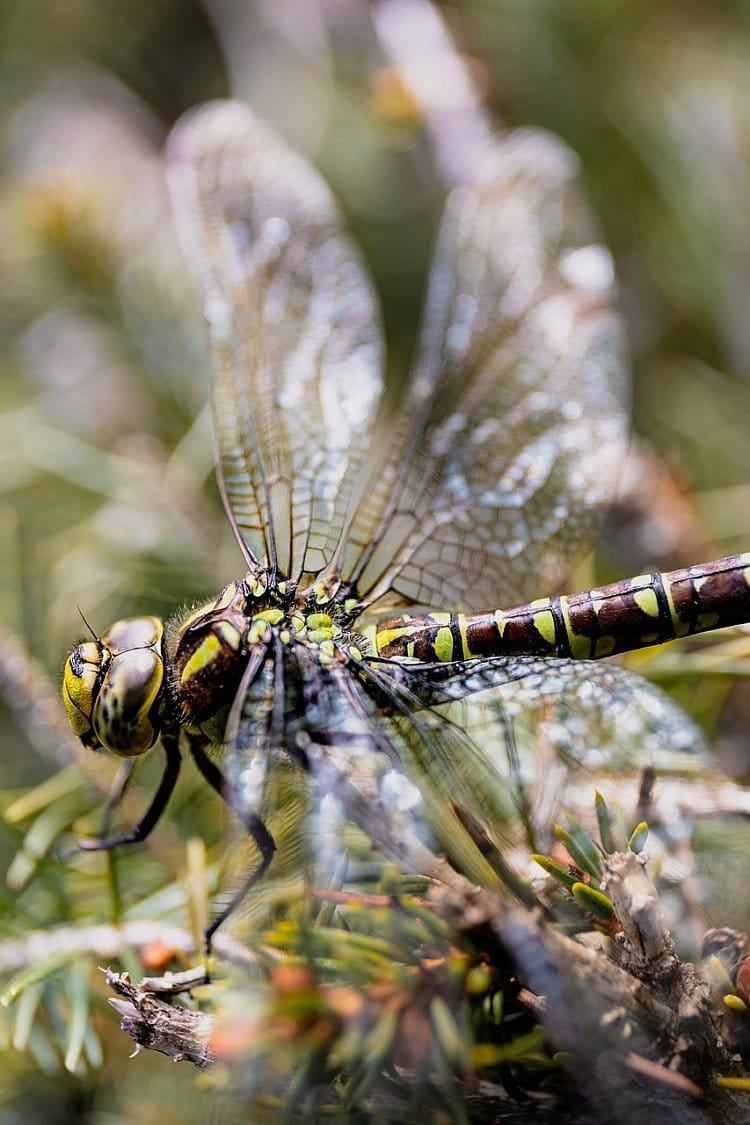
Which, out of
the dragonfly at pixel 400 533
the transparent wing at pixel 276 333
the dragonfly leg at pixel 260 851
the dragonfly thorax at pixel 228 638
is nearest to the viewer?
the dragonfly leg at pixel 260 851

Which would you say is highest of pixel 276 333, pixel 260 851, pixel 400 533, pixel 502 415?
pixel 276 333

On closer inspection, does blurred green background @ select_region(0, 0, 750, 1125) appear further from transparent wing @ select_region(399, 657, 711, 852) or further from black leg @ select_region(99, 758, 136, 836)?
transparent wing @ select_region(399, 657, 711, 852)

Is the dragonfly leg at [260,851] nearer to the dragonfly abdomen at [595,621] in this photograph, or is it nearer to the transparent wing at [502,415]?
the dragonfly abdomen at [595,621]

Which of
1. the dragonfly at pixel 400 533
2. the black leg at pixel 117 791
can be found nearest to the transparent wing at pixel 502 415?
the dragonfly at pixel 400 533

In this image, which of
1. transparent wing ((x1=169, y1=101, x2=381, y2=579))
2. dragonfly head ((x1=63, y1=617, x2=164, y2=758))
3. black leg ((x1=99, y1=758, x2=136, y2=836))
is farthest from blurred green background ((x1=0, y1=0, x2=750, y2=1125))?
transparent wing ((x1=169, y1=101, x2=381, y2=579))

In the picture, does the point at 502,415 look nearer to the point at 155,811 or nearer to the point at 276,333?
the point at 276,333

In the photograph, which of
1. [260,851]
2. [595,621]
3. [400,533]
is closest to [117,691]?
[260,851]

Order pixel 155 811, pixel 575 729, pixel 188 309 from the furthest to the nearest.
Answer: pixel 188 309 < pixel 155 811 < pixel 575 729
